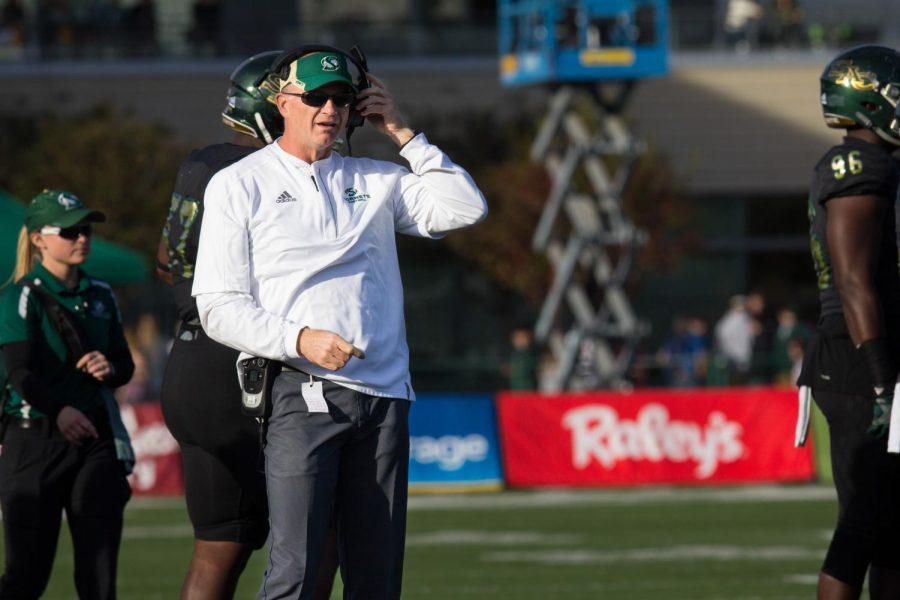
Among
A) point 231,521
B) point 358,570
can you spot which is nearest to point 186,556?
point 231,521

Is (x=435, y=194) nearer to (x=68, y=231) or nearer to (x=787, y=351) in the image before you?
(x=68, y=231)

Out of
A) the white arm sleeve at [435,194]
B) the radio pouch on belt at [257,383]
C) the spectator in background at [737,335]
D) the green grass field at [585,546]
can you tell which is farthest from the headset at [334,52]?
the spectator in background at [737,335]

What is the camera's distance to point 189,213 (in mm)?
6586

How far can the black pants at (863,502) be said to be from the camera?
21.0 feet

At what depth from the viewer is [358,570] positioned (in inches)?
227

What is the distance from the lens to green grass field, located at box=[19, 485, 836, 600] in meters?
10.7

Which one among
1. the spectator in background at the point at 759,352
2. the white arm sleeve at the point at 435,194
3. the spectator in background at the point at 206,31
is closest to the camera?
the white arm sleeve at the point at 435,194

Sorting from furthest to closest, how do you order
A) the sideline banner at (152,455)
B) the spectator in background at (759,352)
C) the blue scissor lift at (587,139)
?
the blue scissor lift at (587,139) → the spectator in background at (759,352) → the sideline banner at (152,455)

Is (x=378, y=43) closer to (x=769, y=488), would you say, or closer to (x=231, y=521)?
(x=769, y=488)

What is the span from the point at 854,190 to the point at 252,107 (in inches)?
80.2

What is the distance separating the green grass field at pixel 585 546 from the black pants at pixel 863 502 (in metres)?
3.49

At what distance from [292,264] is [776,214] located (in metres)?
31.8

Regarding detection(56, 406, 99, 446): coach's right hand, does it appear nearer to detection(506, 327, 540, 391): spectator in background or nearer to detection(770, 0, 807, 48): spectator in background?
detection(506, 327, 540, 391): spectator in background

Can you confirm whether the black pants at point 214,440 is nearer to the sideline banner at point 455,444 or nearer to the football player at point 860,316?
the football player at point 860,316
